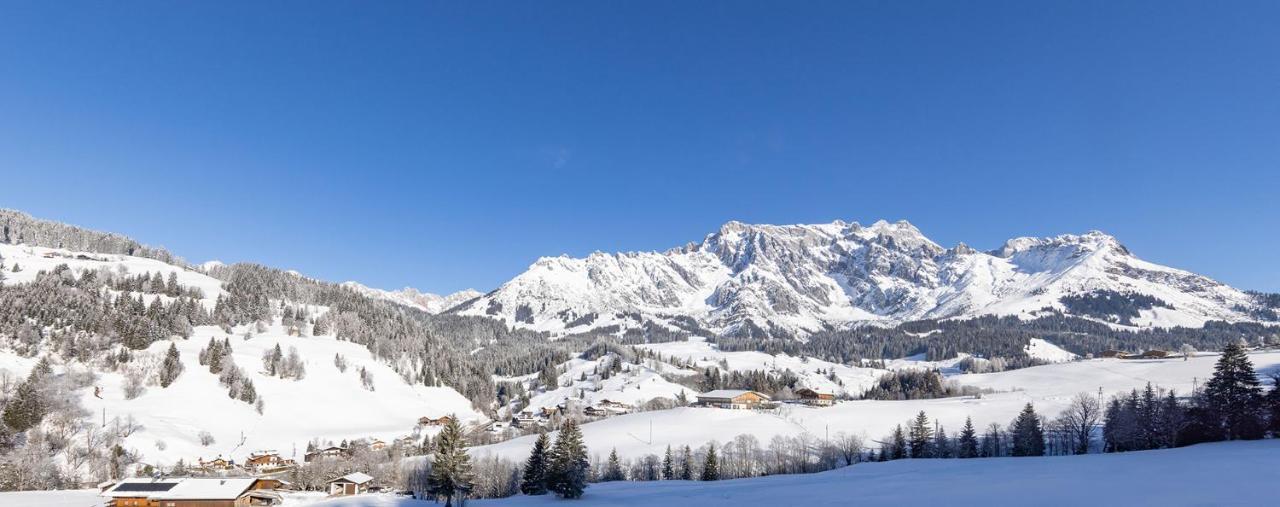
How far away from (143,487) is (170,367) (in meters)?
63.9

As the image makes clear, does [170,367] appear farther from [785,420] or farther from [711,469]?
[785,420]

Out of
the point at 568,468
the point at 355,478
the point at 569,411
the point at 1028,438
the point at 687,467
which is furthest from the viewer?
the point at 569,411

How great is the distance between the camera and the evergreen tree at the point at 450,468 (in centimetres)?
5878

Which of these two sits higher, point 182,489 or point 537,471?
point 537,471

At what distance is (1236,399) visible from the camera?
69000 mm

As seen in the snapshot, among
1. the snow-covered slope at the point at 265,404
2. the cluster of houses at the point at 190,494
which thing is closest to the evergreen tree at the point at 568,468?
the cluster of houses at the point at 190,494

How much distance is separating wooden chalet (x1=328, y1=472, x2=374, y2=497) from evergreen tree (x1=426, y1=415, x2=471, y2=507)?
27.0 metres

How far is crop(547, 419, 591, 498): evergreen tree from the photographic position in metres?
62.2

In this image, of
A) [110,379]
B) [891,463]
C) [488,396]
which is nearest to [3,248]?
[110,379]

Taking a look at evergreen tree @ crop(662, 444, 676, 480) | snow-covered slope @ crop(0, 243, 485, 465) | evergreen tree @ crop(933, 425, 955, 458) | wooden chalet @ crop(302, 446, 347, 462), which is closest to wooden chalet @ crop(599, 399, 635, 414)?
snow-covered slope @ crop(0, 243, 485, 465)

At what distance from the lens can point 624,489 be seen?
6900 centimetres

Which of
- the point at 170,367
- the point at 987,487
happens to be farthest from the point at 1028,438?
the point at 170,367

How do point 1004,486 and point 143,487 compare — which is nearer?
point 1004,486

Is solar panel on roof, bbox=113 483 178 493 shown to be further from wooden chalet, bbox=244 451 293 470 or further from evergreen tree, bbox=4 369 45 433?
evergreen tree, bbox=4 369 45 433
